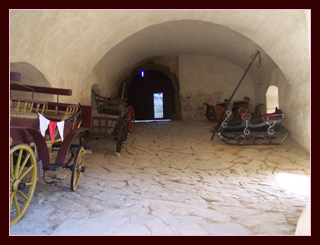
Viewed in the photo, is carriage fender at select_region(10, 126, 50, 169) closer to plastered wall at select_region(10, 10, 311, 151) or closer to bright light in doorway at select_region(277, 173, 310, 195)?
plastered wall at select_region(10, 10, 311, 151)

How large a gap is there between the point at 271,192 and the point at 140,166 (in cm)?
272

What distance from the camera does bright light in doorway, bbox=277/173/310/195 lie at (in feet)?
12.7

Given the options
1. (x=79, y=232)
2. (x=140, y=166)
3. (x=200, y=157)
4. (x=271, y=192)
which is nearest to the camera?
(x=79, y=232)

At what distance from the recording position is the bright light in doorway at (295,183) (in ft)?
12.7

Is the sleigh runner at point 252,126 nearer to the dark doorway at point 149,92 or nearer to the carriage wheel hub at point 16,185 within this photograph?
the carriage wheel hub at point 16,185

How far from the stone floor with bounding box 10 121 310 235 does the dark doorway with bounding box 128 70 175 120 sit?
8.17 meters

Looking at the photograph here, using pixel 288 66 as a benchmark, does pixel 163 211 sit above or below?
below

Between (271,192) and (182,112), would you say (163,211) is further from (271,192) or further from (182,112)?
(182,112)

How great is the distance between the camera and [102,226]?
2473 millimetres

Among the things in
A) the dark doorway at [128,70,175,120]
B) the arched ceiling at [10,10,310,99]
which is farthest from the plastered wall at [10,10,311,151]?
the dark doorway at [128,70,175,120]

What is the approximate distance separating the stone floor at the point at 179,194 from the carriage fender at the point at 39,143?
53cm

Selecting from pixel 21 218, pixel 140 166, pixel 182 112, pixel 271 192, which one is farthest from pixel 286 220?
pixel 182 112

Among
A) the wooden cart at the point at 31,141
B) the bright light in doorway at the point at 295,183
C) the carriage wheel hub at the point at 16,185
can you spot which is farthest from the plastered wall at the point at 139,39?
the carriage wheel hub at the point at 16,185

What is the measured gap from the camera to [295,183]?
4258mm
